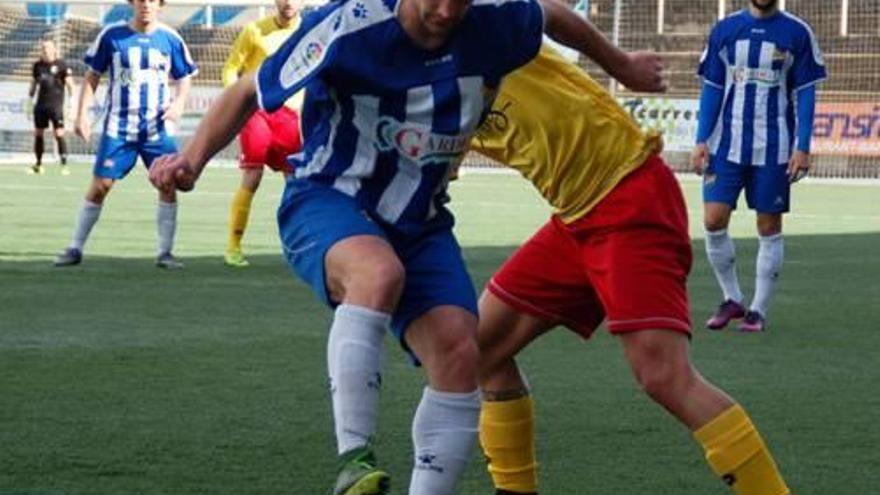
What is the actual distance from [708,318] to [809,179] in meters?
22.1

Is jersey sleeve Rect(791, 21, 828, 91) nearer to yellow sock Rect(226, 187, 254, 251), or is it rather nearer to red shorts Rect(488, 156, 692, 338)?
yellow sock Rect(226, 187, 254, 251)

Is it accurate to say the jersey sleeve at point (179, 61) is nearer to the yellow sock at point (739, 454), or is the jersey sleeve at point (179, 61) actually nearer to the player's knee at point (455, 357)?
the yellow sock at point (739, 454)

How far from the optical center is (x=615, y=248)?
221 inches

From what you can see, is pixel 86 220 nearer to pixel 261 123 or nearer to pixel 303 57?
pixel 261 123

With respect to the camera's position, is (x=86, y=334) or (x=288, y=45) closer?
(x=288, y=45)

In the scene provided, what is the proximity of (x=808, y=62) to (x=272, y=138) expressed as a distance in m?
5.02

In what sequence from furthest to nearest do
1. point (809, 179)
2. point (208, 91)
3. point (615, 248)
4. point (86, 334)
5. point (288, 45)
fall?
point (208, 91) < point (809, 179) < point (86, 334) < point (615, 248) < point (288, 45)

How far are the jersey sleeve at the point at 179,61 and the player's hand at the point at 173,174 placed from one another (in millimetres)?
11033

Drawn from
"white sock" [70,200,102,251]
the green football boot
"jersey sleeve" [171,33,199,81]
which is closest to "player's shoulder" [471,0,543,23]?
the green football boot

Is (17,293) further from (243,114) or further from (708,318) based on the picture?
(243,114)

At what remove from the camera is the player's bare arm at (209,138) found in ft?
16.6

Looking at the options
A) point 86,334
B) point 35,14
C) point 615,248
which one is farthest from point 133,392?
point 35,14

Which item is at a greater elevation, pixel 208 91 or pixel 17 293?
pixel 17 293

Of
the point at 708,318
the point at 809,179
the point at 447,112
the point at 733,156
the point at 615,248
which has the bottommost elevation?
the point at 809,179
